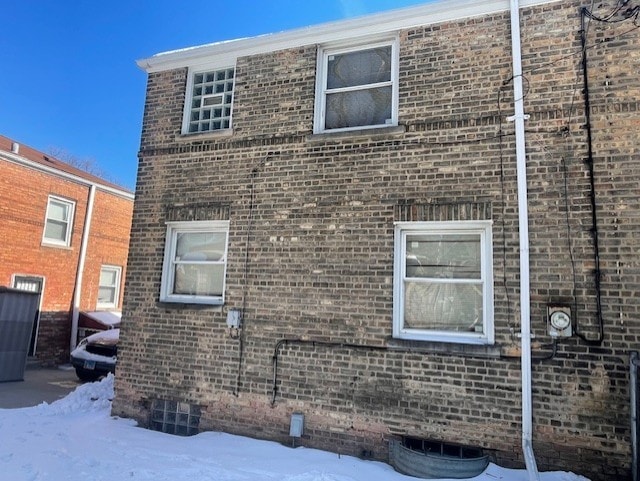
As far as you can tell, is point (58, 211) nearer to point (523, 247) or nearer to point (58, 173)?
point (58, 173)

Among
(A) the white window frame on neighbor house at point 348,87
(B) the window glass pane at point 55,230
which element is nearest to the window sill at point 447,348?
(A) the white window frame on neighbor house at point 348,87

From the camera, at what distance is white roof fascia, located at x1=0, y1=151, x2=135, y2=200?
12.3 meters

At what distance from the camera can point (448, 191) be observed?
587cm

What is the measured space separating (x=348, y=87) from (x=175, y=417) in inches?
220

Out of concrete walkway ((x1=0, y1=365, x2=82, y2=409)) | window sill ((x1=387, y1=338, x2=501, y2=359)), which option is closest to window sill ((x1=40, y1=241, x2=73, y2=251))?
concrete walkway ((x1=0, y1=365, x2=82, y2=409))

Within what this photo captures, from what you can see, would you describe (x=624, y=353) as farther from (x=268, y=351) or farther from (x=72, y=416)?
(x=72, y=416)

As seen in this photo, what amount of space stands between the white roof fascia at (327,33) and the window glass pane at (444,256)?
309 cm

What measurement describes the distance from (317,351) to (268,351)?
73cm

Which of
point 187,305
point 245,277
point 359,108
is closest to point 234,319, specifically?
point 245,277

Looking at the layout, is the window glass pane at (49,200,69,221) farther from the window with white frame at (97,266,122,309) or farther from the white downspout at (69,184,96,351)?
the window with white frame at (97,266,122,309)

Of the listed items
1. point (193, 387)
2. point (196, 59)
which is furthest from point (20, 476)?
point (196, 59)

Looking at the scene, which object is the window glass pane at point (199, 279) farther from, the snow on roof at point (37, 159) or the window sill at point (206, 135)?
the snow on roof at point (37, 159)

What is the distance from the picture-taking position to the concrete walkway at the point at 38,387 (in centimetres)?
834

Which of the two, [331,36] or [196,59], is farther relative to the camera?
[196,59]
